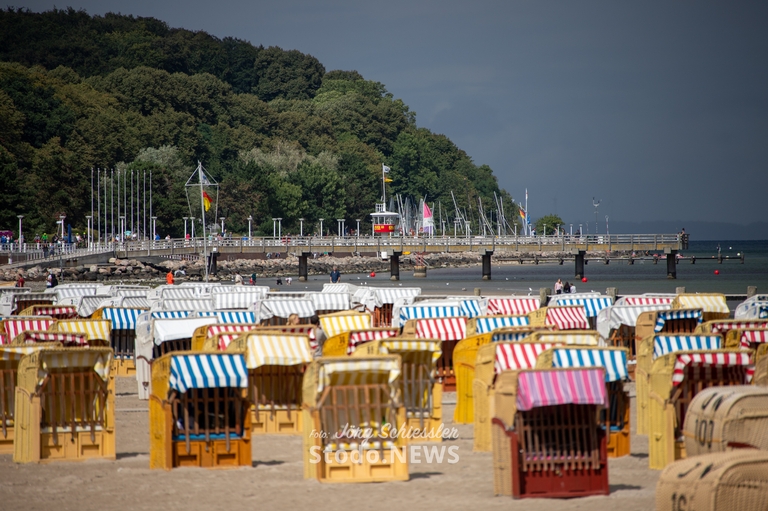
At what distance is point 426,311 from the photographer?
79.3ft

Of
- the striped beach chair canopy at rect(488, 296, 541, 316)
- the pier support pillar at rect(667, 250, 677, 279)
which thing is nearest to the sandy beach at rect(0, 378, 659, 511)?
the striped beach chair canopy at rect(488, 296, 541, 316)

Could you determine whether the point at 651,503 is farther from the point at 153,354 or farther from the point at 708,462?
the point at 153,354

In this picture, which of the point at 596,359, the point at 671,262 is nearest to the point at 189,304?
the point at 596,359

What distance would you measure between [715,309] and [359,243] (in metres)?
83.3

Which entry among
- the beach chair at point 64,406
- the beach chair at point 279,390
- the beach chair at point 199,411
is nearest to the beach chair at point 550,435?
the beach chair at point 199,411

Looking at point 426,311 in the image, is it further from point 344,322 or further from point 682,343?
point 682,343

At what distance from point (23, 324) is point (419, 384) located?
31.2 feet

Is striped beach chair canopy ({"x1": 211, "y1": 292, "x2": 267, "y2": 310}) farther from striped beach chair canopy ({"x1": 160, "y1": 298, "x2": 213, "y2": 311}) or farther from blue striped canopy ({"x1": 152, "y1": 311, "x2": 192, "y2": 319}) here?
→ blue striped canopy ({"x1": 152, "y1": 311, "x2": 192, "y2": 319})

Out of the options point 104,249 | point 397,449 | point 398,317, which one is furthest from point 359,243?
point 397,449

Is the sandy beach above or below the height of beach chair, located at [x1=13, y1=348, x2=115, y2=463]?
below

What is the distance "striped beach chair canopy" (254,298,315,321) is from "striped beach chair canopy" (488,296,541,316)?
16.6ft

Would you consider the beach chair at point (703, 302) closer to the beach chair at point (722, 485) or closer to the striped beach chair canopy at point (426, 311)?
the striped beach chair canopy at point (426, 311)

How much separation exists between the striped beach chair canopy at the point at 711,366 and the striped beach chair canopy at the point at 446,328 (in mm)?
6918

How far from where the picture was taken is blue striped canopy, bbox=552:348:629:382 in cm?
1254
